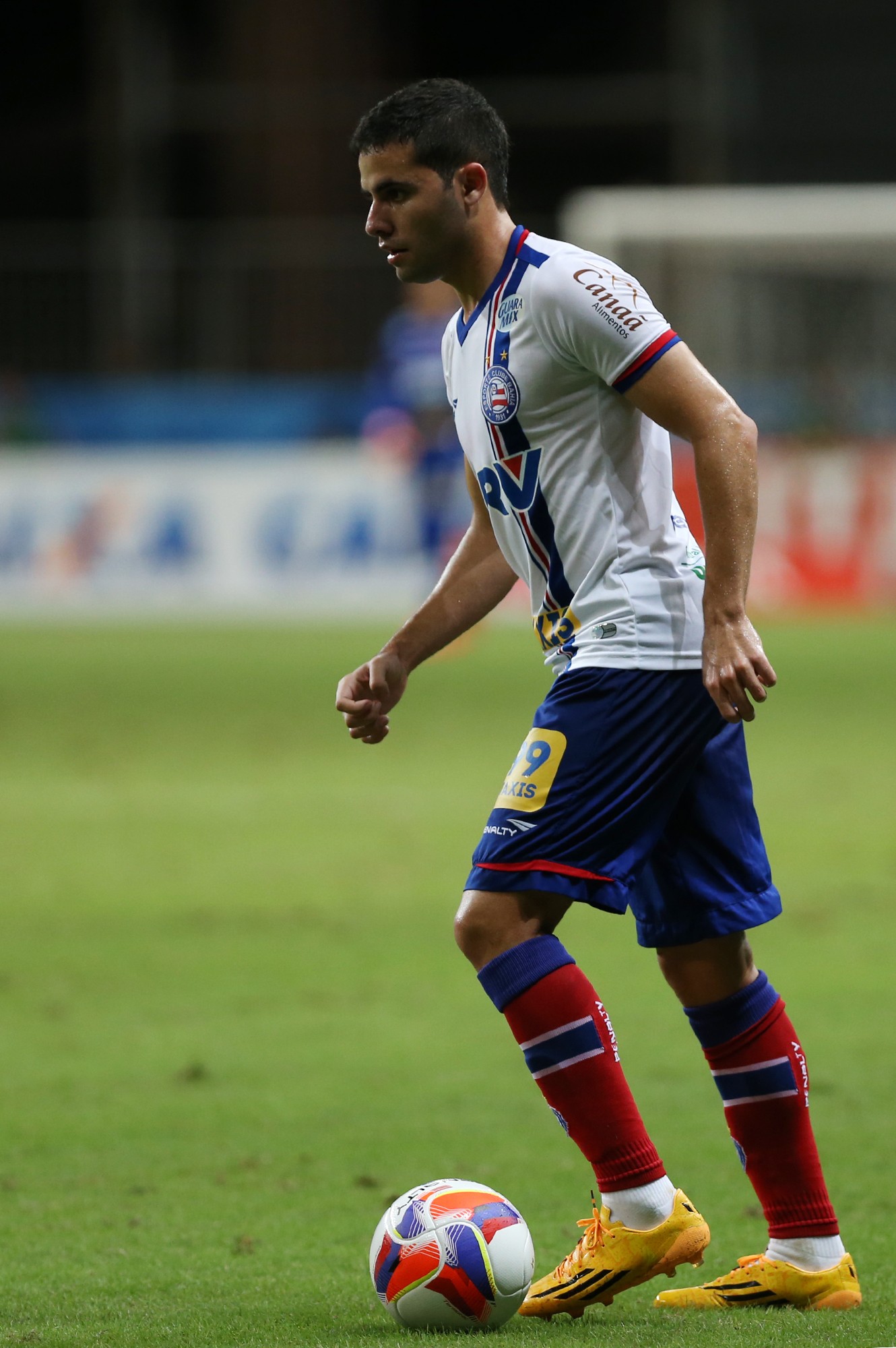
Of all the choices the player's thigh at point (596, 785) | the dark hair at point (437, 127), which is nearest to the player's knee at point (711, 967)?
the player's thigh at point (596, 785)

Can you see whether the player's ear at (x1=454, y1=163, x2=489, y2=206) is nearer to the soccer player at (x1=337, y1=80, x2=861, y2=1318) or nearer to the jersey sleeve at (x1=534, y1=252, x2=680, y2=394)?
the soccer player at (x1=337, y1=80, x2=861, y2=1318)

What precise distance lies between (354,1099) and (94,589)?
15847mm

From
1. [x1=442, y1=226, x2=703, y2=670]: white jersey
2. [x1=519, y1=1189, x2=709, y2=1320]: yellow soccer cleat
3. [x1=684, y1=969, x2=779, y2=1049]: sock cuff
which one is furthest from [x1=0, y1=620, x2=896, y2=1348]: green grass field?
[x1=442, y1=226, x2=703, y2=670]: white jersey

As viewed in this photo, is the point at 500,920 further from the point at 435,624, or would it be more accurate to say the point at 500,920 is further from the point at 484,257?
the point at 484,257

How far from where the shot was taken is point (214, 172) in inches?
1145

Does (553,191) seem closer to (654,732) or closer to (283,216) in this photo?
(283,216)

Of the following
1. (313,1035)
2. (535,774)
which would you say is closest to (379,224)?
(535,774)

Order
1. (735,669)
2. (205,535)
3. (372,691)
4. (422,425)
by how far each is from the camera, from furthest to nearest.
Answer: (205,535) < (422,425) < (372,691) < (735,669)

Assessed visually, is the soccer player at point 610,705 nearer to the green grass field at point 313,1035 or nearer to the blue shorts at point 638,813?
the blue shorts at point 638,813

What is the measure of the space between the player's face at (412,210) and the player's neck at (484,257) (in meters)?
0.02

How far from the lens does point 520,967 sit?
314cm

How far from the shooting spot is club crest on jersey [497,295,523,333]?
A: 10.6 feet

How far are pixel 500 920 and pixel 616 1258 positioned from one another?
590mm

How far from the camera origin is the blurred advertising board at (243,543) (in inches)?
766
